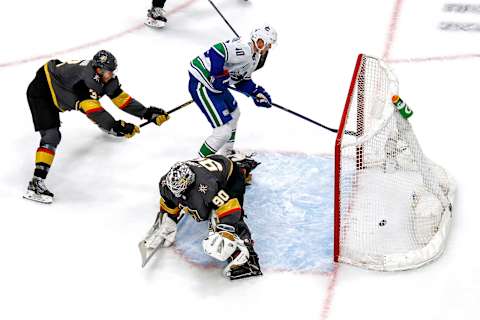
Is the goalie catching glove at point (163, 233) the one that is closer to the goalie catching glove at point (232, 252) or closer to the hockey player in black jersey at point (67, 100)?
the goalie catching glove at point (232, 252)

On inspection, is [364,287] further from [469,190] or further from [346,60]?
[346,60]

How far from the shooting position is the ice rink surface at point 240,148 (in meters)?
4.27

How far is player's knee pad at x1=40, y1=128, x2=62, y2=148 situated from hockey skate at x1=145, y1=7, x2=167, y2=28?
2225mm

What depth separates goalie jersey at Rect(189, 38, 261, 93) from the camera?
489cm

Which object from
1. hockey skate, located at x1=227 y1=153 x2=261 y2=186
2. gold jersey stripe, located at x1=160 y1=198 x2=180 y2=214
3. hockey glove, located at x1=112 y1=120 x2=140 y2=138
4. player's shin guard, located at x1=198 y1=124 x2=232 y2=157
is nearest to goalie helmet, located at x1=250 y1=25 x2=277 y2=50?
player's shin guard, located at x1=198 y1=124 x2=232 y2=157

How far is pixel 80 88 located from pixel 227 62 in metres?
0.93

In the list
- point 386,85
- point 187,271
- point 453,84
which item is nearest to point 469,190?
point 386,85

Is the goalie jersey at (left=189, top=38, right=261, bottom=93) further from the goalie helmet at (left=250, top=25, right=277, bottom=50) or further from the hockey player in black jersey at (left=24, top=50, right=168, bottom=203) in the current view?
the hockey player in black jersey at (left=24, top=50, right=168, bottom=203)

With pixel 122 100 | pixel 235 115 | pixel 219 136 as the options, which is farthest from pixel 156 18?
pixel 219 136

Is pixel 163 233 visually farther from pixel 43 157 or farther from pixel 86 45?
pixel 86 45

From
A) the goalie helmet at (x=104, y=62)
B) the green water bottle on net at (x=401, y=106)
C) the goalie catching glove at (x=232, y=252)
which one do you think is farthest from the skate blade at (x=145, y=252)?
the green water bottle on net at (x=401, y=106)

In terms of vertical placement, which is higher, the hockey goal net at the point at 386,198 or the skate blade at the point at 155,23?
the hockey goal net at the point at 386,198

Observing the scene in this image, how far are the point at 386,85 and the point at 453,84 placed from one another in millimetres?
1518

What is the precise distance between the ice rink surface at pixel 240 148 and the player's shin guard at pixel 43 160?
0.63 feet
